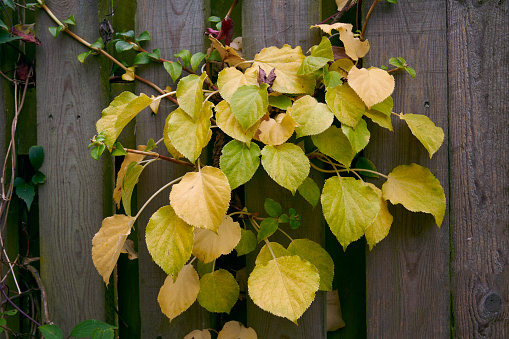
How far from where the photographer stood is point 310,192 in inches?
35.8

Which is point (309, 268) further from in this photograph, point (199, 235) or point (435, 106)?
point (435, 106)

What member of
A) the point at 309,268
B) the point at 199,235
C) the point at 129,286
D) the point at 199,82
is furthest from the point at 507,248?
the point at 129,286

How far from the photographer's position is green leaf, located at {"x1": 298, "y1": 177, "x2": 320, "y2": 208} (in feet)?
2.96

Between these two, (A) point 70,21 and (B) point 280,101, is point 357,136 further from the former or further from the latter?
(A) point 70,21

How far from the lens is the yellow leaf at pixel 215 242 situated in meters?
0.86

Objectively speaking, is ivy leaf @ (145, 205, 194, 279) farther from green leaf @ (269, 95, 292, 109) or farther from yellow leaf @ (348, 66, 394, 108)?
yellow leaf @ (348, 66, 394, 108)

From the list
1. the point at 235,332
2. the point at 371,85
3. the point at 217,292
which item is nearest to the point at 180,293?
the point at 217,292

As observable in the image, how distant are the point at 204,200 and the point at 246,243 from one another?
0.25 meters

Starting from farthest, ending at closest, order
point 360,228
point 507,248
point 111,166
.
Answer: point 111,166
point 507,248
point 360,228

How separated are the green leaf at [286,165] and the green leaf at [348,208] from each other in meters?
0.09

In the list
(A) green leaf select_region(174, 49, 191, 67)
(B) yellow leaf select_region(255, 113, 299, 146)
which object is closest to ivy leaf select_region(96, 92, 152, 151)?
(A) green leaf select_region(174, 49, 191, 67)

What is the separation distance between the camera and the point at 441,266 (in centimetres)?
98

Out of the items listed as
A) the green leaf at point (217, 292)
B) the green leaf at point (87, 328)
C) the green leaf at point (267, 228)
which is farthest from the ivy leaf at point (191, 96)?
the green leaf at point (87, 328)

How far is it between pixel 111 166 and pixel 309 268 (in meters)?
0.74
